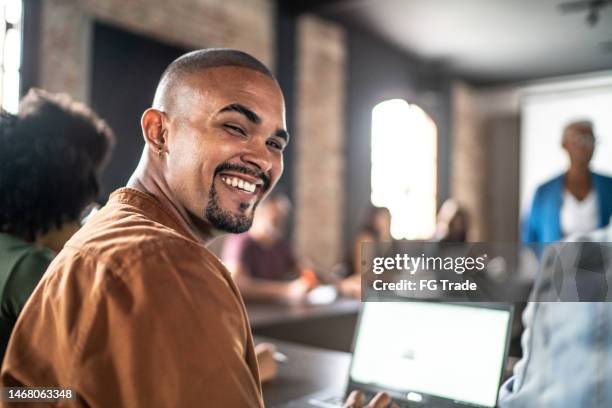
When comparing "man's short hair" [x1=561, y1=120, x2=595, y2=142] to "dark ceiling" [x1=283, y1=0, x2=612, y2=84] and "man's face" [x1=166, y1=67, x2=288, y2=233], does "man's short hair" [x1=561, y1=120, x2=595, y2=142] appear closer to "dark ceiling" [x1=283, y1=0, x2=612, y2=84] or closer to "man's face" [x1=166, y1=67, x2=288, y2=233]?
"man's face" [x1=166, y1=67, x2=288, y2=233]

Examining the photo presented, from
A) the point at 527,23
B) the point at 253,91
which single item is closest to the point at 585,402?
the point at 253,91

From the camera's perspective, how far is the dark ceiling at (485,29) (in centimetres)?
520

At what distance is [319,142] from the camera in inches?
219

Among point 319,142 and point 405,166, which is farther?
point 405,166

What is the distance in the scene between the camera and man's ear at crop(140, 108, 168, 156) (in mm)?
1055

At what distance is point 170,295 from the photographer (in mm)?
695

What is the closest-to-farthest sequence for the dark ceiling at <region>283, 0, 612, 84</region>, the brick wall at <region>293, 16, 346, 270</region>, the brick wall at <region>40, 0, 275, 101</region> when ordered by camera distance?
1. the brick wall at <region>40, 0, 275, 101</region>
2. the dark ceiling at <region>283, 0, 612, 84</region>
3. the brick wall at <region>293, 16, 346, 270</region>

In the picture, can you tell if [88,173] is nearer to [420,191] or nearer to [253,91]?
[253,91]

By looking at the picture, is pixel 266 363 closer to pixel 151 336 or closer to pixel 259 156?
pixel 259 156

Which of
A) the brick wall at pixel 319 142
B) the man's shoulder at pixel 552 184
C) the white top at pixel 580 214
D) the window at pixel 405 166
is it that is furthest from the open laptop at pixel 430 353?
the window at pixel 405 166

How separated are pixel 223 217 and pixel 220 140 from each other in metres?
0.15

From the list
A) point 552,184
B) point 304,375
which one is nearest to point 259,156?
point 304,375

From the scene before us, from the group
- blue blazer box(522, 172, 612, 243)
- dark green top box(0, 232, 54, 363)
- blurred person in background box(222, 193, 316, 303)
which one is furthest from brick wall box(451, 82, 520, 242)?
dark green top box(0, 232, 54, 363)

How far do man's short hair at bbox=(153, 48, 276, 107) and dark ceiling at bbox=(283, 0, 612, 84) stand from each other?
170 inches
